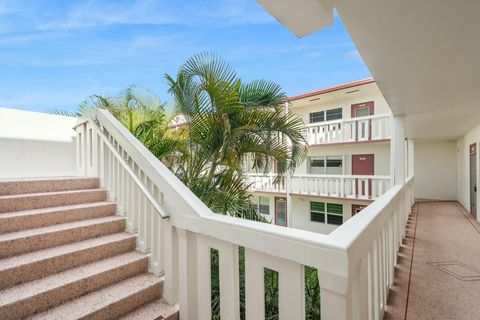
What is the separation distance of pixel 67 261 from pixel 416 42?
3194 mm

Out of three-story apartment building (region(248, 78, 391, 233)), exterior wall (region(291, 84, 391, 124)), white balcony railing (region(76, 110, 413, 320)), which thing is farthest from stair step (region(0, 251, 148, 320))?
exterior wall (region(291, 84, 391, 124))

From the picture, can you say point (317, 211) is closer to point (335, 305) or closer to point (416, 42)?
point (416, 42)

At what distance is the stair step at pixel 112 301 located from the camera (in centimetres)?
170

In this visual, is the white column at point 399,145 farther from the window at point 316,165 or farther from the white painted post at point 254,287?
the window at point 316,165

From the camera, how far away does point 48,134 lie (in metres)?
5.06

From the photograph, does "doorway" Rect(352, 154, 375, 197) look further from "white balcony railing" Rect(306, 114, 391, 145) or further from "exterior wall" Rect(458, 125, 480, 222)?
"exterior wall" Rect(458, 125, 480, 222)

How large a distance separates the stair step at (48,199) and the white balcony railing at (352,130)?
714cm

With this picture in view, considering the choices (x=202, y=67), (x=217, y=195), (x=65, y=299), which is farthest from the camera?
(x=202, y=67)

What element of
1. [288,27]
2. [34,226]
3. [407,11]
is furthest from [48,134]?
[407,11]

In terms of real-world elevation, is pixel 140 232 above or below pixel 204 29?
below

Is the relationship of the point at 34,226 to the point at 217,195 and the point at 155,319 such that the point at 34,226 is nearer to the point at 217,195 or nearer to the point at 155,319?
the point at 155,319

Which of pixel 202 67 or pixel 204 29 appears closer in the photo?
pixel 202 67

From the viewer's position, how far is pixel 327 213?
34.1ft

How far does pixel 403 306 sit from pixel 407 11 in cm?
226
